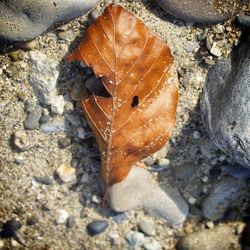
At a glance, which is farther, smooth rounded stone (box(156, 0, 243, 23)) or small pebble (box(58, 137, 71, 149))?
small pebble (box(58, 137, 71, 149))

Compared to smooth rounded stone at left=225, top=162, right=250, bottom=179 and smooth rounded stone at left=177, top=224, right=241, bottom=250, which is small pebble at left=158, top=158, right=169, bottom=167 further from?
smooth rounded stone at left=177, top=224, right=241, bottom=250

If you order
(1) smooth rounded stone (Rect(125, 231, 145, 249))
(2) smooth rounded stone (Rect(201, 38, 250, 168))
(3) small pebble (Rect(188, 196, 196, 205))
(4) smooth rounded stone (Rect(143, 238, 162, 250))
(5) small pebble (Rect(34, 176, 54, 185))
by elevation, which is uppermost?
(2) smooth rounded stone (Rect(201, 38, 250, 168))

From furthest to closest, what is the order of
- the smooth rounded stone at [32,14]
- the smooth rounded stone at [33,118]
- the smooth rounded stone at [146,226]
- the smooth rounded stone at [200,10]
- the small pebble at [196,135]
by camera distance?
the smooth rounded stone at [146,226] → the small pebble at [196,135] → the smooth rounded stone at [33,118] → the smooth rounded stone at [200,10] → the smooth rounded stone at [32,14]

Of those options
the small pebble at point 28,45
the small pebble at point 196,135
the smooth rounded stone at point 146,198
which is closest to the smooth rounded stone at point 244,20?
the small pebble at point 196,135

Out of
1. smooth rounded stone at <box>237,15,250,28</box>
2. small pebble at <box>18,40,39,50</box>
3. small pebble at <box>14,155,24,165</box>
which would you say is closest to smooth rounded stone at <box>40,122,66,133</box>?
small pebble at <box>14,155,24,165</box>

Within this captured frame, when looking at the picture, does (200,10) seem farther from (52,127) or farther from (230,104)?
(52,127)

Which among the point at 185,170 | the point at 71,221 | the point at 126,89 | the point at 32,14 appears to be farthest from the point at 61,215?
the point at 32,14

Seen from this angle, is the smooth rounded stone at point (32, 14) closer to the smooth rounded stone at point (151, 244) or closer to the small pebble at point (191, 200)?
the small pebble at point (191, 200)

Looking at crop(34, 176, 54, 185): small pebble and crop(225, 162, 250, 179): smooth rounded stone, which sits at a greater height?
crop(225, 162, 250, 179): smooth rounded stone
